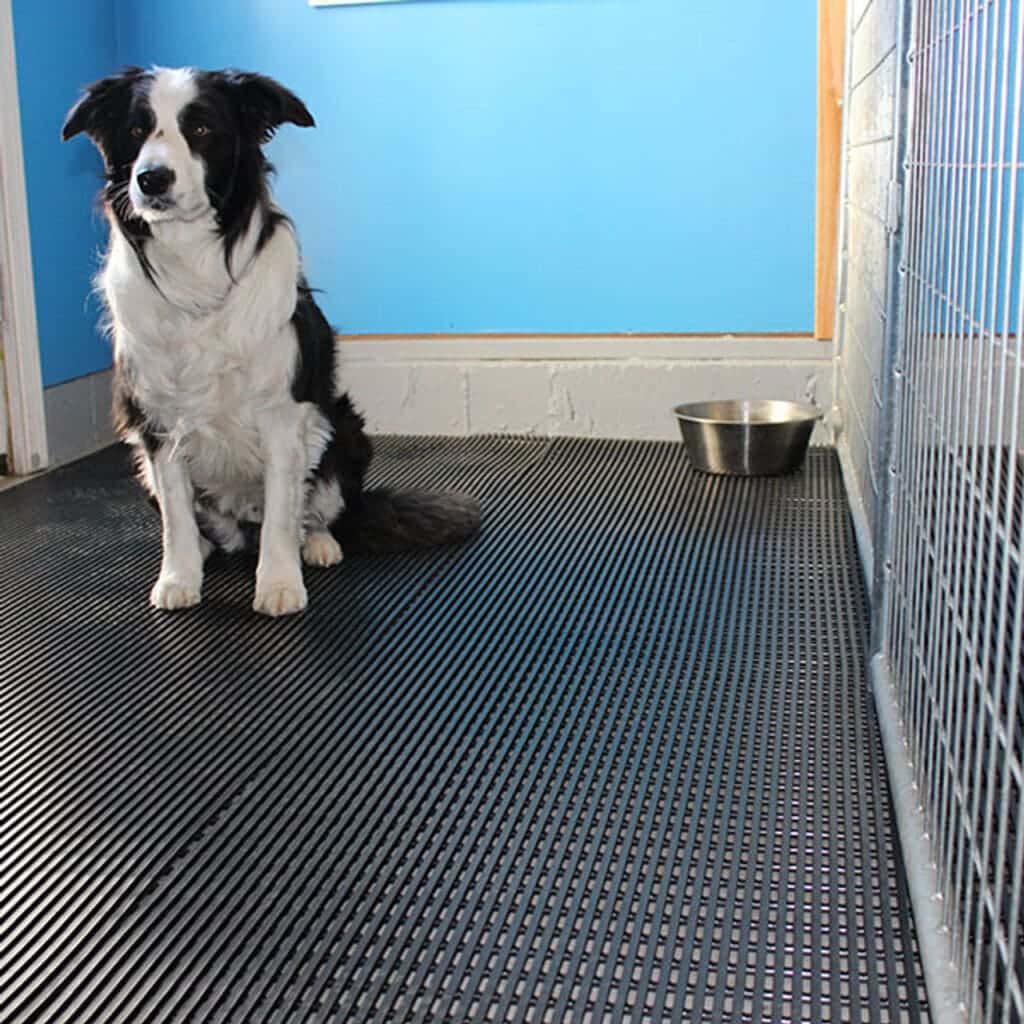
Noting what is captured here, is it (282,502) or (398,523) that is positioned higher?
(282,502)

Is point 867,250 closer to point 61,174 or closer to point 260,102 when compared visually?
point 260,102

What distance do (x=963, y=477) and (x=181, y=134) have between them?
1.76 metres

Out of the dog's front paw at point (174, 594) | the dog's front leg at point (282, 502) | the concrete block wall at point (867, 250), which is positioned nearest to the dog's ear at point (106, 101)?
the dog's front leg at point (282, 502)

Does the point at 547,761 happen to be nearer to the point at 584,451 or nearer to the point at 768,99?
the point at 584,451

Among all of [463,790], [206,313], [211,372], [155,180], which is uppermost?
[155,180]

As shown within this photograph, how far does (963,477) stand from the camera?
4.72 feet

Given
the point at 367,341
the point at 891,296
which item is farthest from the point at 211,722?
the point at 367,341

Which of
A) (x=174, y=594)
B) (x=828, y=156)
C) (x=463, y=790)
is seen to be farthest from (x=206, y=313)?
(x=828, y=156)

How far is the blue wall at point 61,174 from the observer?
3.96m

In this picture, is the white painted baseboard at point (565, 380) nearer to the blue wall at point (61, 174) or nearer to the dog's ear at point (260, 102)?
the blue wall at point (61, 174)

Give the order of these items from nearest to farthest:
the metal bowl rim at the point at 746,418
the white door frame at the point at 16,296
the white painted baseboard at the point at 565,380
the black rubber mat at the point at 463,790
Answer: the black rubber mat at the point at 463,790
the metal bowl rim at the point at 746,418
the white door frame at the point at 16,296
the white painted baseboard at the point at 565,380

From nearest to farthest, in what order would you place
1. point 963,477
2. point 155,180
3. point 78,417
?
point 963,477, point 155,180, point 78,417

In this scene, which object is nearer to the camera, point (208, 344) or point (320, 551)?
point (208, 344)

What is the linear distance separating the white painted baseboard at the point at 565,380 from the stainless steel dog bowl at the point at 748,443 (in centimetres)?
34
